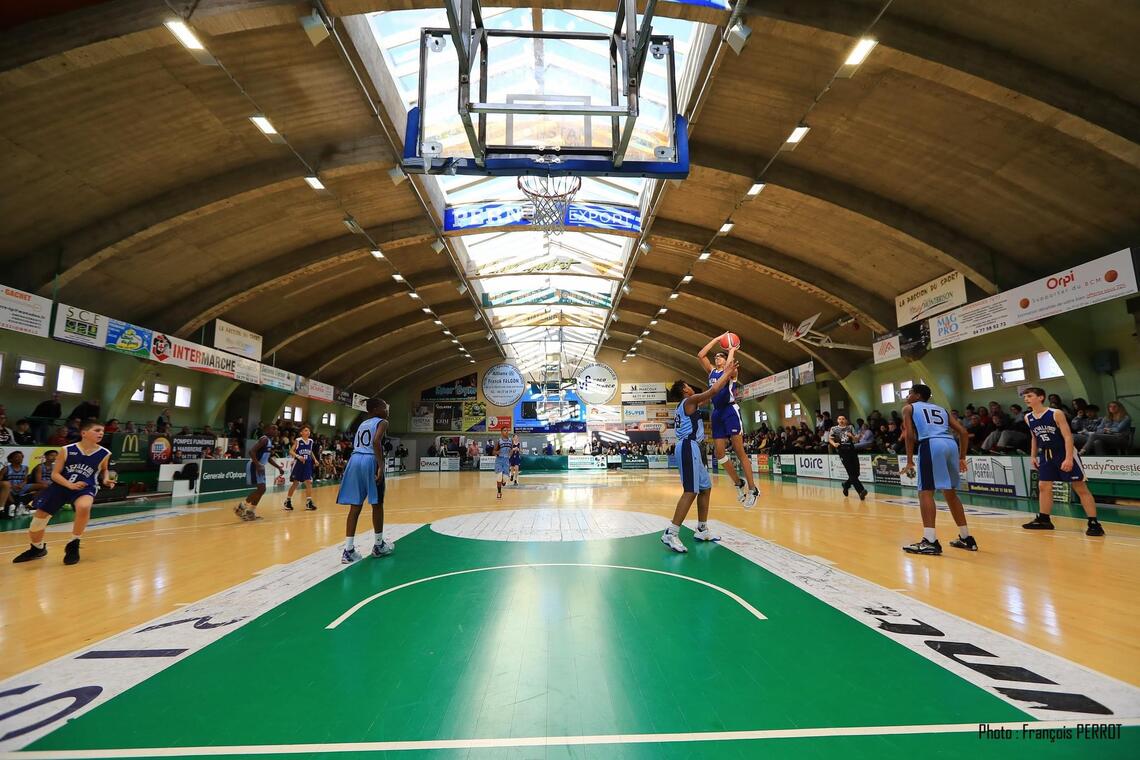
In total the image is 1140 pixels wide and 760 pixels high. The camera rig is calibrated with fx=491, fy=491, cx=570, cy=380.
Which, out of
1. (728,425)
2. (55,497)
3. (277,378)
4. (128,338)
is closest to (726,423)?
(728,425)

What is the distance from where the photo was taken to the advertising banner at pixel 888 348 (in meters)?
14.9

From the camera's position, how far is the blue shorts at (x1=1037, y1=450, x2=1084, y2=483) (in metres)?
5.89

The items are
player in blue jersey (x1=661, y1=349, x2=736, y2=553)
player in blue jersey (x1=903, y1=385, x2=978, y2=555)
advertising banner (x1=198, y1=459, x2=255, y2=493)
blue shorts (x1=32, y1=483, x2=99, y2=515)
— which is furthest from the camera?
advertising banner (x1=198, y1=459, x2=255, y2=493)

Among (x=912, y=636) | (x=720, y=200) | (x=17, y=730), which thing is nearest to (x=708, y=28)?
(x=720, y=200)

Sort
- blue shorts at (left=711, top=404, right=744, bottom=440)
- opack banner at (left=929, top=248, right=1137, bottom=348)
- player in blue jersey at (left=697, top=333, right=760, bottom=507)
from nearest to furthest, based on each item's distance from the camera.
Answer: player in blue jersey at (left=697, top=333, right=760, bottom=507) → blue shorts at (left=711, top=404, right=744, bottom=440) → opack banner at (left=929, top=248, right=1137, bottom=348)

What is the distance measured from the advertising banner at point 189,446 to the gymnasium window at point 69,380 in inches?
134

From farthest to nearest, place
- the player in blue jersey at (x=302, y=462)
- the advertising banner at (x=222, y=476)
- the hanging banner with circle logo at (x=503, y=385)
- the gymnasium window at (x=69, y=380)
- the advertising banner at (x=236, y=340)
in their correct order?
the hanging banner with circle logo at (x=503, y=385) → the advertising banner at (x=236, y=340) → the gymnasium window at (x=69, y=380) → the advertising banner at (x=222, y=476) → the player in blue jersey at (x=302, y=462)

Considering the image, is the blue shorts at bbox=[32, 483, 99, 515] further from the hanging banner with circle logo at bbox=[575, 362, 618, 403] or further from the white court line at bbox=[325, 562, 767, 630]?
the hanging banner with circle logo at bbox=[575, 362, 618, 403]

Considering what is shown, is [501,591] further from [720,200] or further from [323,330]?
[323,330]

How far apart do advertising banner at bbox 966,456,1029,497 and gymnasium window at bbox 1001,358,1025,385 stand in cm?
474

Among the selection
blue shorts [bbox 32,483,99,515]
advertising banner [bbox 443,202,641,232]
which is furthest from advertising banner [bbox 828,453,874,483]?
blue shorts [bbox 32,483,99,515]

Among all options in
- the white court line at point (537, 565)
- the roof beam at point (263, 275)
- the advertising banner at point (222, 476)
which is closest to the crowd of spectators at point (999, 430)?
the white court line at point (537, 565)

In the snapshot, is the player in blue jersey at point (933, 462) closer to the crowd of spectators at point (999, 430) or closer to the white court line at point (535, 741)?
the crowd of spectators at point (999, 430)

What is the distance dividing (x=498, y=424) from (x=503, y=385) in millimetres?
2610
